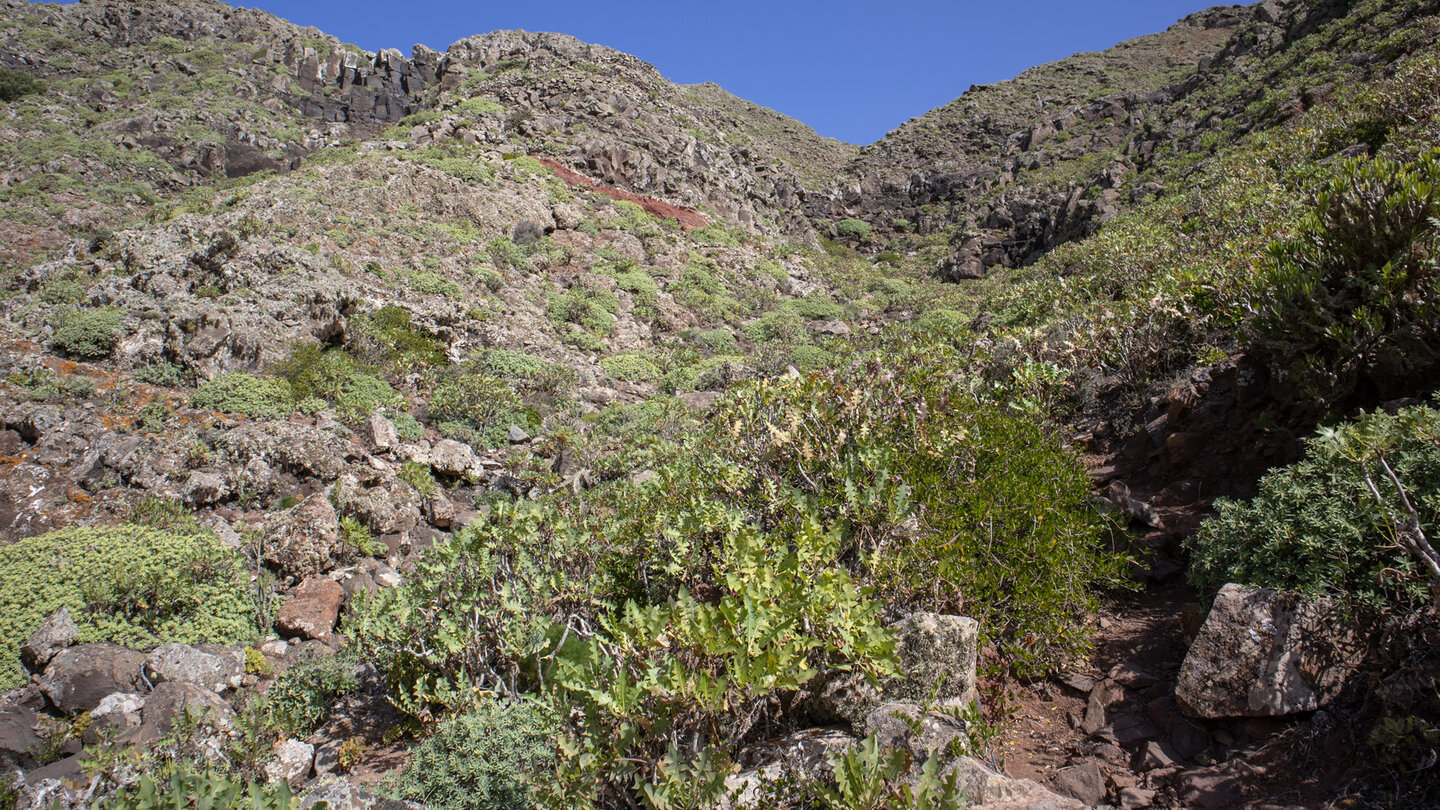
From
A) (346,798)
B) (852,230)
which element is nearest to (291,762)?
(346,798)

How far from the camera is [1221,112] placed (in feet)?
68.0

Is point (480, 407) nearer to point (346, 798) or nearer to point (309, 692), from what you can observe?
point (309, 692)

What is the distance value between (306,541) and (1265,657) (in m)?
7.28

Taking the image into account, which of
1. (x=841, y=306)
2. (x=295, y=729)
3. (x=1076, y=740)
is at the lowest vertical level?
(x=295, y=729)

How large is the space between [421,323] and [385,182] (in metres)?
6.97

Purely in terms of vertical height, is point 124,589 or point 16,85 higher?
point 16,85

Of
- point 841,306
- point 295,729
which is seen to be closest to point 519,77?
point 841,306

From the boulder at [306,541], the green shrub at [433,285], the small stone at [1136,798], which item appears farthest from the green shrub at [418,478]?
the small stone at [1136,798]

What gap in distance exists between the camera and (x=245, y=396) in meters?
8.46

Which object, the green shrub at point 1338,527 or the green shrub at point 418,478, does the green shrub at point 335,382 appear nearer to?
the green shrub at point 418,478

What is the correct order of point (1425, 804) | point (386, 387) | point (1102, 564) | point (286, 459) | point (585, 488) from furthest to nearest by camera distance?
1. point (386, 387)
2. point (585, 488)
3. point (286, 459)
4. point (1102, 564)
5. point (1425, 804)

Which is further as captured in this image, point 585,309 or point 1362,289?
point 585,309

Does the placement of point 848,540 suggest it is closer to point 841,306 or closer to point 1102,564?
point 1102,564

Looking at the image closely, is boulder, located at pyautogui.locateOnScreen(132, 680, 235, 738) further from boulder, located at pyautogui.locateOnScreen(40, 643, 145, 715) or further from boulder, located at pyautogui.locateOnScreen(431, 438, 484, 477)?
boulder, located at pyautogui.locateOnScreen(431, 438, 484, 477)
